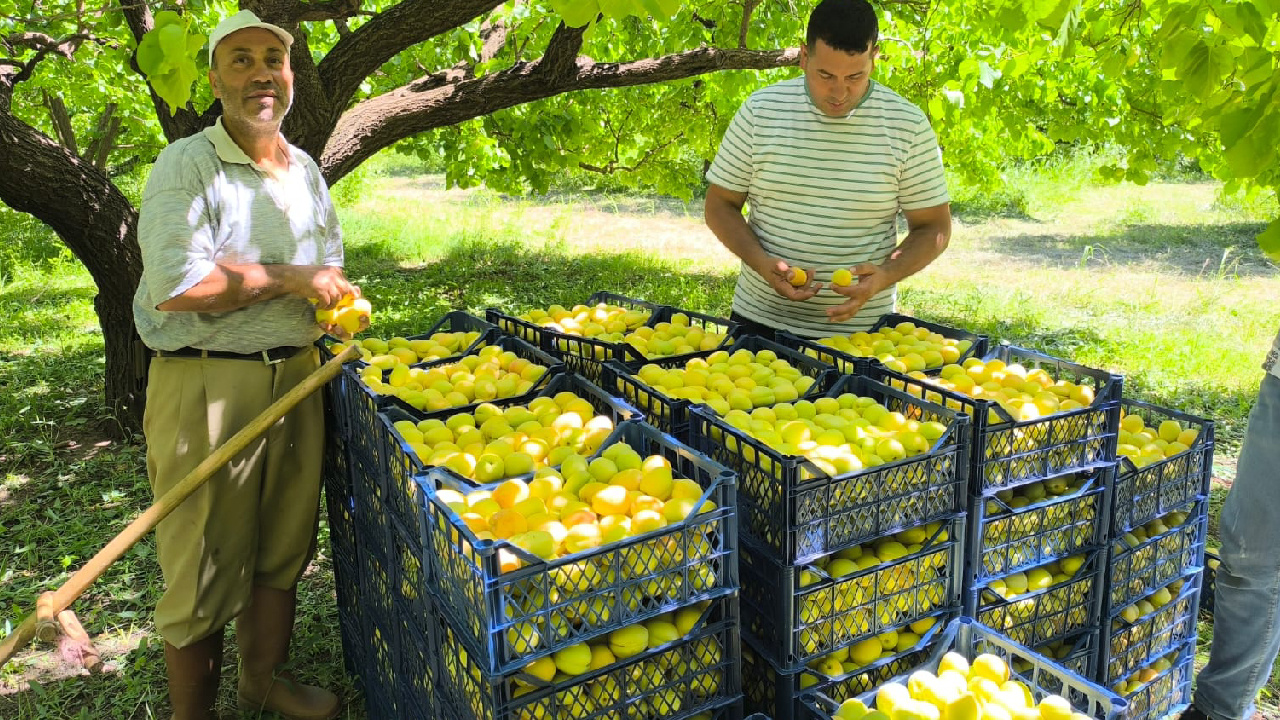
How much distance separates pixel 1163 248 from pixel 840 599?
43.6 ft

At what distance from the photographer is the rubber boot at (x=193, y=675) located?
285 cm

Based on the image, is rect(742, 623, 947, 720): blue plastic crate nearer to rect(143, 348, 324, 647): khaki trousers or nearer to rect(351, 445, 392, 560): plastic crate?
rect(351, 445, 392, 560): plastic crate

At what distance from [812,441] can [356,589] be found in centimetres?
174

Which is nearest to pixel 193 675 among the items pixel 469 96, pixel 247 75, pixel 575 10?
pixel 247 75

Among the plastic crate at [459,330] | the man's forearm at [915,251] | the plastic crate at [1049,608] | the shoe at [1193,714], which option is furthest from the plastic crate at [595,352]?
the shoe at [1193,714]

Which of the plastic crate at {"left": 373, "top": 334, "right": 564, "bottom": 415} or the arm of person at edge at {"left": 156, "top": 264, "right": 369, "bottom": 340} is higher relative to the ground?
the arm of person at edge at {"left": 156, "top": 264, "right": 369, "bottom": 340}

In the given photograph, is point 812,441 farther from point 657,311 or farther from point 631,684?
point 657,311

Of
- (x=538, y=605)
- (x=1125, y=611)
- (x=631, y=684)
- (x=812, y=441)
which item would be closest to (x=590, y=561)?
(x=538, y=605)

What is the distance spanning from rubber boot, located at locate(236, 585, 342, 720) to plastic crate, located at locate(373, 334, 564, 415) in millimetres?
770

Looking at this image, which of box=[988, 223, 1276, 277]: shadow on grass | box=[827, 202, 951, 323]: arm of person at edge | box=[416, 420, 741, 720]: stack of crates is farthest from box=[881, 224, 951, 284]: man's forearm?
box=[988, 223, 1276, 277]: shadow on grass

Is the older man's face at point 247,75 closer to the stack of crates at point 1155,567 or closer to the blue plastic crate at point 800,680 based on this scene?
the blue plastic crate at point 800,680

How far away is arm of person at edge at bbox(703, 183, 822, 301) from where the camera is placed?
3.34 meters

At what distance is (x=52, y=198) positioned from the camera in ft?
16.6

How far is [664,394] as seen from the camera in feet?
8.75
